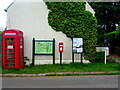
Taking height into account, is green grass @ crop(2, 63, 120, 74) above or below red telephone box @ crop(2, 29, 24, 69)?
below

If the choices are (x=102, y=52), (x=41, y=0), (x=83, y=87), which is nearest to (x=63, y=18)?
(x=41, y=0)

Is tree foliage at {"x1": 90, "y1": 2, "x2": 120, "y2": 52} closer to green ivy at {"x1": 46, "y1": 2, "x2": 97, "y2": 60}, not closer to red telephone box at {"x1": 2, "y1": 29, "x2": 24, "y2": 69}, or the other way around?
green ivy at {"x1": 46, "y1": 2, "x2": 97, "y2": 60}

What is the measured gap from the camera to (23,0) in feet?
38.4

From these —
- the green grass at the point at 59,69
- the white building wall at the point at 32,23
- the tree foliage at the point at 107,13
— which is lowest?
the green grass at the point at 59,69

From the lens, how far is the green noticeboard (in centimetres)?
1142

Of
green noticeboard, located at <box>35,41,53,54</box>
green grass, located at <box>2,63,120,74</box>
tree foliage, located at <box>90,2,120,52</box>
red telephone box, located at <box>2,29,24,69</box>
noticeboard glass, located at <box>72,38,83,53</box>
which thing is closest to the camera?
green grass, located at <box>2,63,120,74</box>

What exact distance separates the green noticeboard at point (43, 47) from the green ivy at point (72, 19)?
4.00ft

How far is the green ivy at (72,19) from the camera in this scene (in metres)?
11.6

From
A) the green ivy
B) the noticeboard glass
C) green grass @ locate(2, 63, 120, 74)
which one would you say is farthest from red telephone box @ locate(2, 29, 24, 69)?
the noticeboard glass

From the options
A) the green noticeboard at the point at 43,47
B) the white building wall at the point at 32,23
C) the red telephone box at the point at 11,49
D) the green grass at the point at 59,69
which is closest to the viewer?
the green grass at the point at 59,69

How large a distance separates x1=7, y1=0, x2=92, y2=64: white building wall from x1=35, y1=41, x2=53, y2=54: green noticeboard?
1.19 ft

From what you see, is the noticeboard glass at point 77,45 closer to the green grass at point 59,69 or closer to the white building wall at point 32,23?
the white building wall at point 32,23

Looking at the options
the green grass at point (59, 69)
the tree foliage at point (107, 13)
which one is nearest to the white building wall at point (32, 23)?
the green grass at point (59, 69)

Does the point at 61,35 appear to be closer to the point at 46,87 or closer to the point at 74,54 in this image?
the point at 74,54
